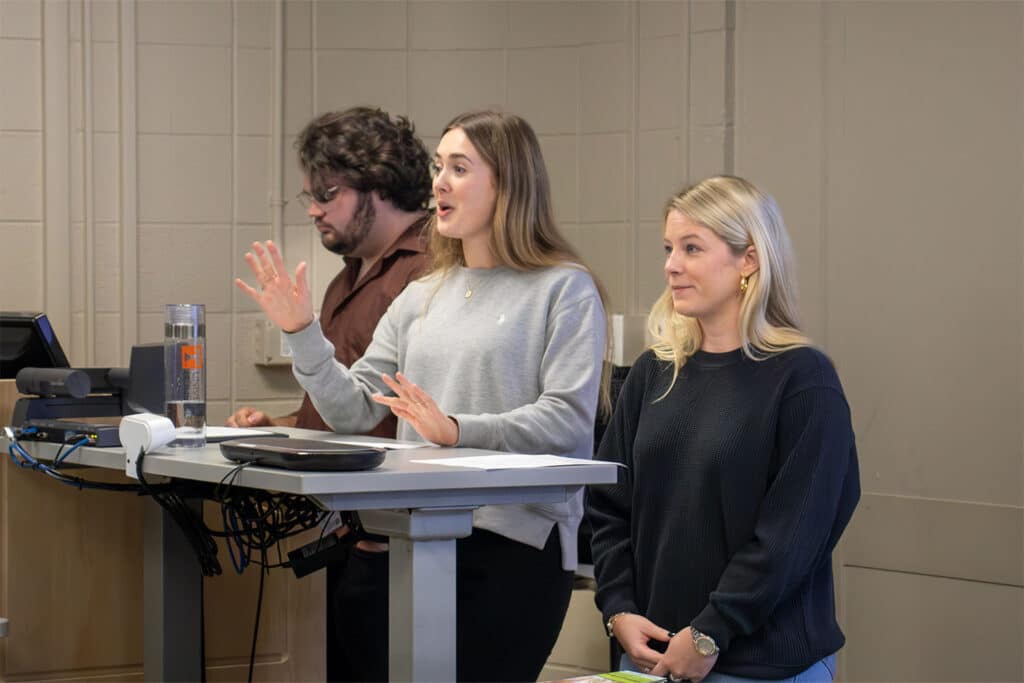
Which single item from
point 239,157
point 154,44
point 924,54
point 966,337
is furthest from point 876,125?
point 154,44

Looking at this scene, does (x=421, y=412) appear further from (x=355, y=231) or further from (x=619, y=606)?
(x=355, y=231)

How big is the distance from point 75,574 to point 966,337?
2091 millimetres

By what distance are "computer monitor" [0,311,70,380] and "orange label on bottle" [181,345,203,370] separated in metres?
0.65

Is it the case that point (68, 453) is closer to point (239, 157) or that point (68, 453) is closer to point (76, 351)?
point (76, 351)

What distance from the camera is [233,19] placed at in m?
3.63

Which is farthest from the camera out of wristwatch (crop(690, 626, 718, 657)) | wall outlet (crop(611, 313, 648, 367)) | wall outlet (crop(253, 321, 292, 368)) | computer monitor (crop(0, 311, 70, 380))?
wall outlet (crop(253, 321, 292, 368))

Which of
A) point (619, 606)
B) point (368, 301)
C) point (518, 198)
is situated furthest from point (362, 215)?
point (619, 606)

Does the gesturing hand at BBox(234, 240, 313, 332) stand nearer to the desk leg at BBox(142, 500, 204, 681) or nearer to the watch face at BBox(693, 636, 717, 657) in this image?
the desk leg at BBox(142, 500, 204, 681)

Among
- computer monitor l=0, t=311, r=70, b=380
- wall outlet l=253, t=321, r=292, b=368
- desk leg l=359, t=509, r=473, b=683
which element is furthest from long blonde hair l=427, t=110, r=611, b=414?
wall outlet l=253, t=321, r=292, b=368

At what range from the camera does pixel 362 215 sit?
107 inches

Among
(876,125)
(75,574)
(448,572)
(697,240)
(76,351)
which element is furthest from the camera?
(76,351)

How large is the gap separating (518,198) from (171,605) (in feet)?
3.26

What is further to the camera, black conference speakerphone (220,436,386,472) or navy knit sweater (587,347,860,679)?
navy knit sweater (587,347,860,679)

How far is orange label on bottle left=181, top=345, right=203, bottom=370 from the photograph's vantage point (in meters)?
1.88
